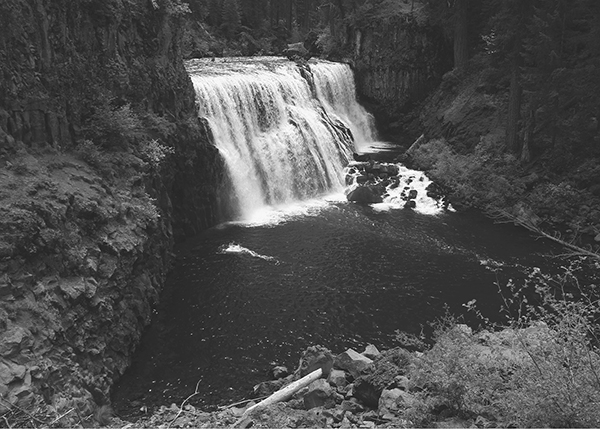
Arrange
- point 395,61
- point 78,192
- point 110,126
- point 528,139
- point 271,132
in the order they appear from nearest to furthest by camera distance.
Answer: point 78,192 < point 110,126 < point 528,139 < point 271,132 < point 395,61

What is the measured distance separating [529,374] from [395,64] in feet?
122

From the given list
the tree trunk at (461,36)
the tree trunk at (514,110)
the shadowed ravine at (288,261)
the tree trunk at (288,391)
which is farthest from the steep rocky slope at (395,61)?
the tree trunk at (288,391)

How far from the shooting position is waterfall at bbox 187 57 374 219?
27375mm

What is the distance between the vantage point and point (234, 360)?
1468cm

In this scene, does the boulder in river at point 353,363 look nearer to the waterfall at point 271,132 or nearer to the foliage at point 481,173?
the waterfall at point 271,132

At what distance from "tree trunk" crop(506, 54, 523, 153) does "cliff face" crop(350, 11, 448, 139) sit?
12.7 metres

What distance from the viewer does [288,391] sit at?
39.2 feet

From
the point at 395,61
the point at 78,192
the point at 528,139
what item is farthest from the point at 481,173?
the point at 78,192

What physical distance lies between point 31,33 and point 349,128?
26659 millimetres

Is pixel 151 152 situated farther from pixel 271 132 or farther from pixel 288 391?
pixel 271 132

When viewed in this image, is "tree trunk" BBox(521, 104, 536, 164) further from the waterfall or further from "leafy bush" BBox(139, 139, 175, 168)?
"leafy bush" BBox(139, 139, 175, 168)

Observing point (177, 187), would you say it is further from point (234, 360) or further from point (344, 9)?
point (344, 9)

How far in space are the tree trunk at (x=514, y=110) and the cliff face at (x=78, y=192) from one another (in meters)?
20.0

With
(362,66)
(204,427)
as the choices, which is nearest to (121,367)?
(204,427)
